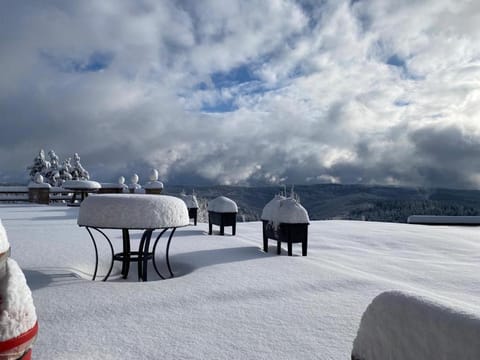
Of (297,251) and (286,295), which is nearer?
(286,295)

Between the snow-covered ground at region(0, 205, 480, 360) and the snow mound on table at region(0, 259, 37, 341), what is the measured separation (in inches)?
40.7

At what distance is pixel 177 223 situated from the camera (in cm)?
448

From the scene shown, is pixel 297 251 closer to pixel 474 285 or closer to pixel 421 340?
pixel 474 285

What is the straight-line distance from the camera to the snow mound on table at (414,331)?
1253 mm

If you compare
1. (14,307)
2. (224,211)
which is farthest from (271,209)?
(14,307)

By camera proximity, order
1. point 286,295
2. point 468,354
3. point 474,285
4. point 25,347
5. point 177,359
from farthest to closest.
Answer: point 474,285 < point 286,295 < point 177,359 < point 25,347 < point 468,354

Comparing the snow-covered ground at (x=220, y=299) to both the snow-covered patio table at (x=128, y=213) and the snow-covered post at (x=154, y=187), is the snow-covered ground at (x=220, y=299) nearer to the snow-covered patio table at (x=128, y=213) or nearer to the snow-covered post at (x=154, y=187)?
the snow-covered patio table at (x=128, y=213)

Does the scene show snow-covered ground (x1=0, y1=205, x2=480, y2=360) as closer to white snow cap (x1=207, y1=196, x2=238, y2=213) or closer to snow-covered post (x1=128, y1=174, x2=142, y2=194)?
white snow cap (x1=207, y1=196, x2=238, y2=213)

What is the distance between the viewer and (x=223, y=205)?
8.72 metres

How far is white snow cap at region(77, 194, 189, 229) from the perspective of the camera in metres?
4.19

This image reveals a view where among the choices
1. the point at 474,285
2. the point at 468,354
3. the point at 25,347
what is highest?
the point at 468,354

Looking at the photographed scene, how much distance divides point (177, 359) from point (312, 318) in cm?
132

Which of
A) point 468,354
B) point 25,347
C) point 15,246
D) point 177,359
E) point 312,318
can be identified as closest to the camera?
point 468,354

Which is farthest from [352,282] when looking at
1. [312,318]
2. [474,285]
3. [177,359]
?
[177,359]
